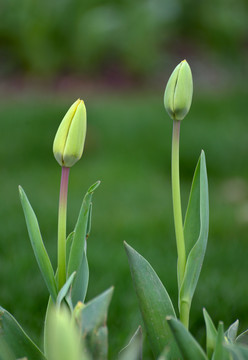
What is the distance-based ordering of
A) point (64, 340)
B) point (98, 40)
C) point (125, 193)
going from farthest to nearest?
point (98, 40) < point (125, 193) < point (64, 340)

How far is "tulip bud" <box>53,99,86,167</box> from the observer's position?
2.48 feet

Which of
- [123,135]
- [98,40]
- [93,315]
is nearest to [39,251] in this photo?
[93,315]

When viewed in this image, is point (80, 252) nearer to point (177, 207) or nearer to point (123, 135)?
point (177, 207)

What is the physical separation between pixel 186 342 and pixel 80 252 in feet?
0.60

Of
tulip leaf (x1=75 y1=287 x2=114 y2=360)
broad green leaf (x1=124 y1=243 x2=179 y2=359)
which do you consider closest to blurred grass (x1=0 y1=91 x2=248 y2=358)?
broad green leaf (x1=124 y1=243 x2=179 y2=359)

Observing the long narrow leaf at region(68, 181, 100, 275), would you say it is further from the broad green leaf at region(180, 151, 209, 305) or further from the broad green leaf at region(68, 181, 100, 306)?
the broad green leaf at region(180, 151, 209, 305)

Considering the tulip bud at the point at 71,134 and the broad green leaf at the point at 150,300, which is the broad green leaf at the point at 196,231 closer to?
the broad green leaf at the point at 150,300

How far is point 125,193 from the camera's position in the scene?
105 inches

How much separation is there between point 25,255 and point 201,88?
2.56m

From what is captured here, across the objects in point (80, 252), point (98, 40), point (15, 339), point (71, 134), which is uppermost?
point (98, 40)

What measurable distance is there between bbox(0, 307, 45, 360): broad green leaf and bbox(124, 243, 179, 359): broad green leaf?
0.14m

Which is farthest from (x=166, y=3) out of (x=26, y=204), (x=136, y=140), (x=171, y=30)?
(x=26, y=204)

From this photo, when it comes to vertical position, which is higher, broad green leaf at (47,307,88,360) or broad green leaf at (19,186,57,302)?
broad green leaf at (19,186,57,302)

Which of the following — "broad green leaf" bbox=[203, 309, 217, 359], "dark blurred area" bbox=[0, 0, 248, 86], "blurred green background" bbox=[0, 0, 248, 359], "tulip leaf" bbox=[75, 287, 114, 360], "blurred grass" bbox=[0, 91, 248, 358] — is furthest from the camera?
"dark blurred area" bbox=[0, 0, 248, 86]
